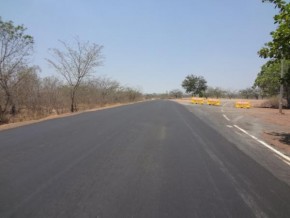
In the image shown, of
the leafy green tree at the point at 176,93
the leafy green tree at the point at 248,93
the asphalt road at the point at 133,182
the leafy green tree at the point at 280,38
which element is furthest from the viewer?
the leafy green tree at the point at 176,93

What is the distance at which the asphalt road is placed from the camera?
5426 mm

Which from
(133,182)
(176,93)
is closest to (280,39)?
(133,182)

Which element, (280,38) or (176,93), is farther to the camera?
(176,93)

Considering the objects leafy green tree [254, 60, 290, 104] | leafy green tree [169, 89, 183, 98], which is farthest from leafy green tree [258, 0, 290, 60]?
leafy green tree [169, 89, 183, 98]

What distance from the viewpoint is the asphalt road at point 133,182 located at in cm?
543

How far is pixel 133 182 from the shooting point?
7000mm

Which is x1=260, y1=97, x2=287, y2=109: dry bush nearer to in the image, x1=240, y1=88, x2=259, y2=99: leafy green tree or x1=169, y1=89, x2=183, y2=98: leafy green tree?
x1=240, y1=88, x2=259, y2=99: leafy green tree

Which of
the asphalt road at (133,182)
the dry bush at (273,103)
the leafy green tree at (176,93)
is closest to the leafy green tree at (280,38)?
the asphalt road at (133,182)

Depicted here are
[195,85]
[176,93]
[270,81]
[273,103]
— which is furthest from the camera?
[176,93]

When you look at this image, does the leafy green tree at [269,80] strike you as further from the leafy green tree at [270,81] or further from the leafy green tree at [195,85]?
the leafy green tree at [195,85]

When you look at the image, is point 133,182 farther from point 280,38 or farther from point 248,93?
point 248,93

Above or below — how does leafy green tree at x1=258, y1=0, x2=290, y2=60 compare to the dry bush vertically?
above

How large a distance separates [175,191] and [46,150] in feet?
16.8

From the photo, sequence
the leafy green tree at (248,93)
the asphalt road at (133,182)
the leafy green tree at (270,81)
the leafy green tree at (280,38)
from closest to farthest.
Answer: the asphalt road at (133,182), the leafy green tree at (280,38), the leafy green tree at (270,81), the leafy green tree at (248,93)
